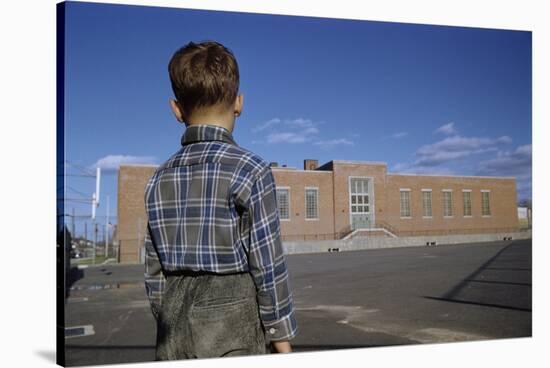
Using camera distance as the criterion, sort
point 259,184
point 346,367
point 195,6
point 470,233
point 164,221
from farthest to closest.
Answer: point 470,233 → point 195,6 → point 346,367 → point 164,221 → point 259,184

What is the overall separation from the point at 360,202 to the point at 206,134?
31165mm

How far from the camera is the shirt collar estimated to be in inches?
50.3

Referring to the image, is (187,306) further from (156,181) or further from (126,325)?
(126,325)

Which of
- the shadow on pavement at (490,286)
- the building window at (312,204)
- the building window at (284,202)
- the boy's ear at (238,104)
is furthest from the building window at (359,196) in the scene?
the boy's ear at (238,104)

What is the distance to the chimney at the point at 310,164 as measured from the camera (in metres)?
34.4

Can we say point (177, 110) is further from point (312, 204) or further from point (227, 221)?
point (312, 204)

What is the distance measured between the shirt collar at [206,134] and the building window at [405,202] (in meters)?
32.7

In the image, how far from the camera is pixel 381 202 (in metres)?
32.3

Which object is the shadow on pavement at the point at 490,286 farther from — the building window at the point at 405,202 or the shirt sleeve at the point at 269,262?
the building window at the point at 405,202

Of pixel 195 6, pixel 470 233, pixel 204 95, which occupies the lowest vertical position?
pixel 470 233

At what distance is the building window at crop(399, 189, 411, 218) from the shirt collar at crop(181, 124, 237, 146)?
3266 centimetres

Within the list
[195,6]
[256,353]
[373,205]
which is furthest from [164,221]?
[373,205]

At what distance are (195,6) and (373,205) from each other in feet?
90.5

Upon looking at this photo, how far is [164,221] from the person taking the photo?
1276 mm
